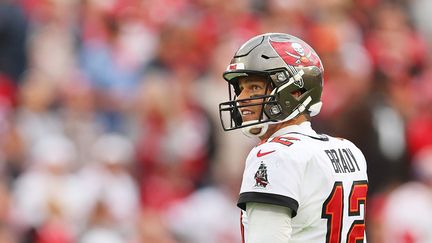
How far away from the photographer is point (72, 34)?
14.0 metres

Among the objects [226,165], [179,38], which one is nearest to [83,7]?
[179,38]

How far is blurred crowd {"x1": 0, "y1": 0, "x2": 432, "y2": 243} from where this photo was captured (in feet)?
36.0

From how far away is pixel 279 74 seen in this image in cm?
516

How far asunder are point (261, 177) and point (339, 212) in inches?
16.0

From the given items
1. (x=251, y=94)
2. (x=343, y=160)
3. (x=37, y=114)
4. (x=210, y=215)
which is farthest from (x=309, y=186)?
(x=37, y=114)

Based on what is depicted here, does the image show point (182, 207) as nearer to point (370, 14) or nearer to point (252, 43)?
point (370, 14)

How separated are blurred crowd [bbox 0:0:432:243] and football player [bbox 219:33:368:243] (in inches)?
197

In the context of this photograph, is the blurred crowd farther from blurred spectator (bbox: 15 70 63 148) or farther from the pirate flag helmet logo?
the pirate flag helmet logo

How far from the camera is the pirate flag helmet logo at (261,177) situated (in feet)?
16.0

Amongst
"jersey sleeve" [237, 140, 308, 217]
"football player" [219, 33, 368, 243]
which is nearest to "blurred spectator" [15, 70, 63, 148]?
"football player" [219, 33, 368, 243]

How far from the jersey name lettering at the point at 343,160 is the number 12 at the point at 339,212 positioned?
7 cm

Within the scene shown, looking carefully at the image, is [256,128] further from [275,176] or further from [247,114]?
[275,176]

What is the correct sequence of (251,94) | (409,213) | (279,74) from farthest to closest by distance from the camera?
(409,213) → (251,94) → (279,74)

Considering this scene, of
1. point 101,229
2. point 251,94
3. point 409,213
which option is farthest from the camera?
point 101,229
